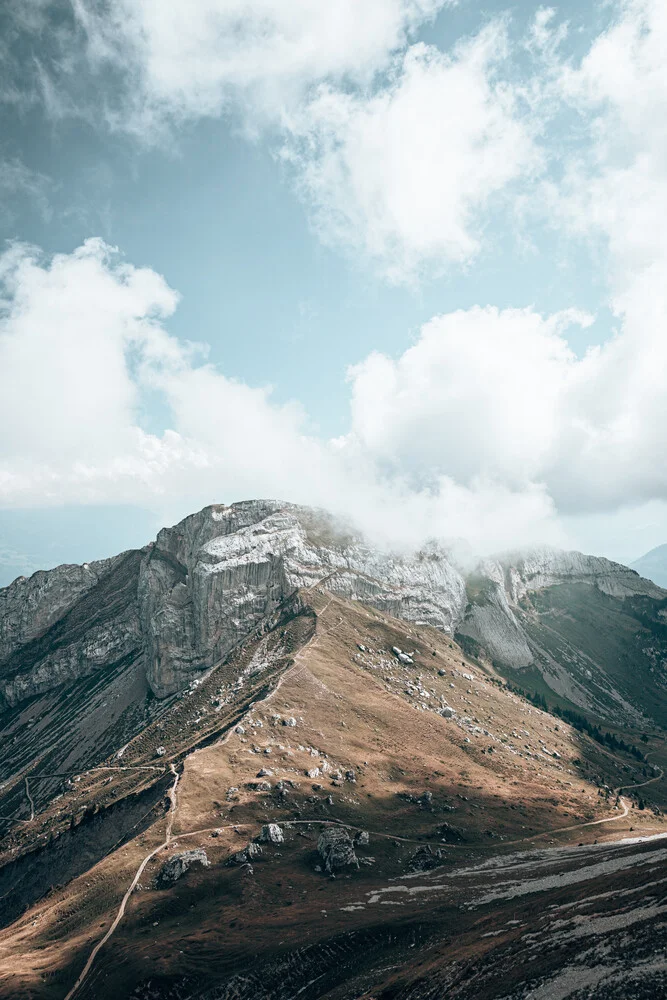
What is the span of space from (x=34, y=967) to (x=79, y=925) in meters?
11.6

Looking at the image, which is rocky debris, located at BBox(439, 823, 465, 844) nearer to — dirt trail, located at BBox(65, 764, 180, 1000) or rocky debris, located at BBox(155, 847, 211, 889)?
rocky debris, located at BBox(155, 847, 211, 889)

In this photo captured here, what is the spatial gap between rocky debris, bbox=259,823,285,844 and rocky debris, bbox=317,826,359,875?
31.0ft

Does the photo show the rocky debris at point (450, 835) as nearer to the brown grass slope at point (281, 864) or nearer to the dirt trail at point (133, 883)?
the brown grass slope at point (281, 864)

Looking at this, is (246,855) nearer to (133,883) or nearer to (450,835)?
(133,883)

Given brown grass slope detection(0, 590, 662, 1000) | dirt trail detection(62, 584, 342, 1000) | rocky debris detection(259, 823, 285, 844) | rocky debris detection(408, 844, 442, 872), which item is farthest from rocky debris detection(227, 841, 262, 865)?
rocky debris detection(408, 844, 442, 872)

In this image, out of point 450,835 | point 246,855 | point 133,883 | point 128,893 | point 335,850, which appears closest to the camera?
point 128,893

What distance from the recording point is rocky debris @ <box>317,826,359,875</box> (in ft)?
410

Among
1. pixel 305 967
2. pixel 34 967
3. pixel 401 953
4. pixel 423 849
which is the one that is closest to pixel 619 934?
pixel 401 953

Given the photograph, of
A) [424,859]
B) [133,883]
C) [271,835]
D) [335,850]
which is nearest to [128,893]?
[133,883]

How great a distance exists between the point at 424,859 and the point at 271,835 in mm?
37362

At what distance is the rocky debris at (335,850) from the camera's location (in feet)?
410

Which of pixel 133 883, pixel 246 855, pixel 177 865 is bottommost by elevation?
pixel 246 855

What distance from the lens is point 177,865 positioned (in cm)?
11719

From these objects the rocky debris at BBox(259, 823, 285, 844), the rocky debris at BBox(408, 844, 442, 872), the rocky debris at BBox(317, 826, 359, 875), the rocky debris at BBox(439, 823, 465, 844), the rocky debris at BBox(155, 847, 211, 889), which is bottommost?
the rocky debris at BBox(439, 823, 465, 844)
